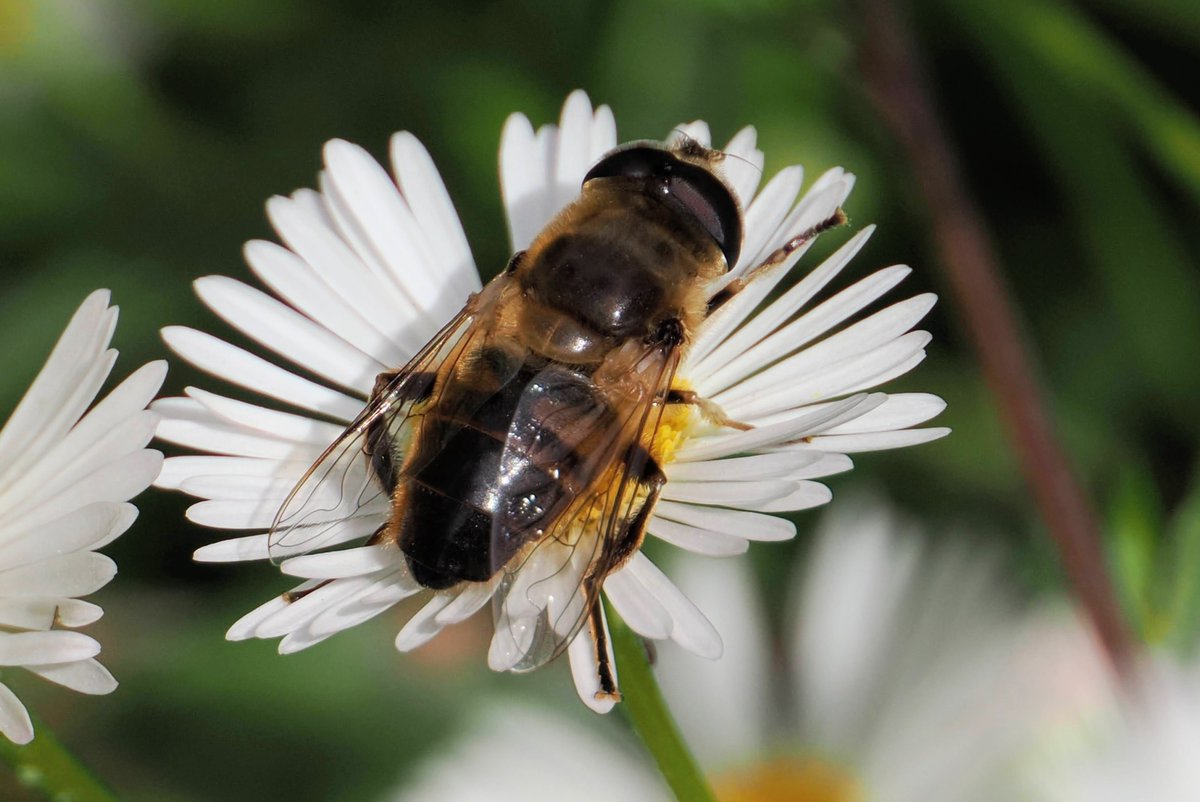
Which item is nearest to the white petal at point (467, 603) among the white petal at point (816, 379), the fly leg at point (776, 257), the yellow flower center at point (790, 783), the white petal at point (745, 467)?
the white petal at point (745, 467)

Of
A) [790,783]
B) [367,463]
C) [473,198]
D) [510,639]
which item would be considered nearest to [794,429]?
[510,639]

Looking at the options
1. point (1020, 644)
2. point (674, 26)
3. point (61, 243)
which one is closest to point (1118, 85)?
point (674, 26)

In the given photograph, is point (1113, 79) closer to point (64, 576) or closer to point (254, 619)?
point (254, 619)

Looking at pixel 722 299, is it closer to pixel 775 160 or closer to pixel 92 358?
pixel 92 358

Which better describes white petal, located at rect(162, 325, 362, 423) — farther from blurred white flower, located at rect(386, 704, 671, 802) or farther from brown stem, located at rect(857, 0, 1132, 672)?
brown stem, located at rect(857, 0, 1132, 672)

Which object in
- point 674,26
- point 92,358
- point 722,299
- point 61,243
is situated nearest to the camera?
point 92,358

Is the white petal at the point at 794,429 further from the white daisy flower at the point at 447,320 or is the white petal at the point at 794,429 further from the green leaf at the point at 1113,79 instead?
the green leaf at the point at 1113,79

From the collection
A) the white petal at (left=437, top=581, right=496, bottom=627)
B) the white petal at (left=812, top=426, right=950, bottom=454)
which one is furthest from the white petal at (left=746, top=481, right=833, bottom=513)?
the white petal at (left=437, top=581, right=496, bottom=627)
